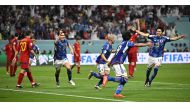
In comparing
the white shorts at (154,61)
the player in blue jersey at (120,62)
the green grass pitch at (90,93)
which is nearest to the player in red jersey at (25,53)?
the green grass pitch at (90,93)

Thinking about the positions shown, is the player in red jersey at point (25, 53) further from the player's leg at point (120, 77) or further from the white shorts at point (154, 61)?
the white shorts at point (154, 61)

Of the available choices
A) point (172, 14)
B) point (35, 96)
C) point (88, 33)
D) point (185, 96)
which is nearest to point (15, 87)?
point (35, 96)

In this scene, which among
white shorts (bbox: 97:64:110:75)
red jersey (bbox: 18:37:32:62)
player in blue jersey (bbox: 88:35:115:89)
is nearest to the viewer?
player in blue jersey (bbox: 88:35:115:89)

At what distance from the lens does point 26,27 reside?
42375 mm

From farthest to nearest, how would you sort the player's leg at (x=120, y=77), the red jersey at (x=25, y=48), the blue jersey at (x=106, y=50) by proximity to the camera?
the red jersey at (x=25, y=48) → the blue jersey at (x=106, y=50) → the player's leg at (x=120, y=77)

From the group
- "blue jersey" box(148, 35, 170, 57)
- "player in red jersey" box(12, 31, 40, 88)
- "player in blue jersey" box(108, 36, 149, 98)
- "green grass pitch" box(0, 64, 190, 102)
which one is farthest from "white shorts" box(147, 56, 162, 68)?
"player in red jersey" box(12, 31, 40, 88)

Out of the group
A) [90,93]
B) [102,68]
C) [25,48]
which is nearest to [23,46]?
[25,48]

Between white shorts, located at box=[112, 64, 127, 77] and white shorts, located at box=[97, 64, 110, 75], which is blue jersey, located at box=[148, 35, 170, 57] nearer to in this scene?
white shorts, located at box=[97, 64, 110, 75]

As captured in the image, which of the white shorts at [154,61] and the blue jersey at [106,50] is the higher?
the blue jersey at [106,50]

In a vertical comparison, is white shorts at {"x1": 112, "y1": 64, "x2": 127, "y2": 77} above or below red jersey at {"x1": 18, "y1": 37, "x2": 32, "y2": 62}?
below

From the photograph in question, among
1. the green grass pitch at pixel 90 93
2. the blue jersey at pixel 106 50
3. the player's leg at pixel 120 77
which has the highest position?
the blue jersey at pixel 106 50

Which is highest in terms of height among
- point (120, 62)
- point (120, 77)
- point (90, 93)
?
point (120, 62)

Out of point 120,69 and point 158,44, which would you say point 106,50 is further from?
point 158,44
